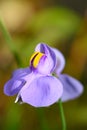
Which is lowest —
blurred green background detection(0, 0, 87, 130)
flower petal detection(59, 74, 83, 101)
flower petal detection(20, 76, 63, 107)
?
blurred green background detection(0, 0, 87, 130)

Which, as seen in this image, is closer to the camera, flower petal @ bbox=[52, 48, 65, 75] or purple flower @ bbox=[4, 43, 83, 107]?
purple flower @ bbox=[4, 43, 83, 107]

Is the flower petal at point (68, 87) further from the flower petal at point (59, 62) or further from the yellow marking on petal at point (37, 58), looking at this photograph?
the yellow marking on petal at point (37, 58)

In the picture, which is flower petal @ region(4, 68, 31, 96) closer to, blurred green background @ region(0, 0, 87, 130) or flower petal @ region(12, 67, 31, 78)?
flower petal @ region(12, 67, 31, 78)

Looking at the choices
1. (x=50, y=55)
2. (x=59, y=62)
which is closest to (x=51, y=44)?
(x=59, y=62)

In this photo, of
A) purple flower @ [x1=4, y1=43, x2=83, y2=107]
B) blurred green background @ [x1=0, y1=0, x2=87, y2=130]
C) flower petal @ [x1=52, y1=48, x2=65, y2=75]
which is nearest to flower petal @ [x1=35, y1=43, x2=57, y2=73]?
purple flower @ [x1=4, y1=43, x2=83, y2=107]

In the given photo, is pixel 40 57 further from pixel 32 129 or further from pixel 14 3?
pixel 14 3

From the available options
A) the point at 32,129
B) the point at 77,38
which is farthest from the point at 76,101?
the point at 77,38

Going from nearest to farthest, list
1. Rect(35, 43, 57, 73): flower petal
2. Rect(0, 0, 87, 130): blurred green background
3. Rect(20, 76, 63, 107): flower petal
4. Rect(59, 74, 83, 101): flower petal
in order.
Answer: Rect(20, 76, 63, 107): flower petal → Rect(35, 43, 57, 73): flower petal → Rect(59, 74, 83, 101): flower petal → Rect(0, 0, 87, 130): blurred green background
